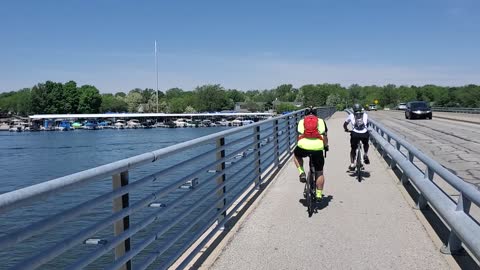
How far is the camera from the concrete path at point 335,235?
17.8ft

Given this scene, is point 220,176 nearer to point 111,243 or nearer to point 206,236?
point 206,236

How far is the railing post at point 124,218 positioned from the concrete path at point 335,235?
1606 millimetres

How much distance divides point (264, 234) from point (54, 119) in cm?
18733

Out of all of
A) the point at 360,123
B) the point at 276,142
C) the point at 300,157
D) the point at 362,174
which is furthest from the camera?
the point at 276,142

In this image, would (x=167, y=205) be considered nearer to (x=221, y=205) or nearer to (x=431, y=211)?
(x=221, y=205)

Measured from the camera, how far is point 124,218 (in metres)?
3.89

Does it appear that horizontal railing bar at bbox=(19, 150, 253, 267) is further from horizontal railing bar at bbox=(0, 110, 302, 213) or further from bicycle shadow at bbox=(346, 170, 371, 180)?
bicycle shadow at bbox=(346, 170, 371, 180)

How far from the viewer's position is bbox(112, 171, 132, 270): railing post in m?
3.78

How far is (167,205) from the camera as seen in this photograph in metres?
4.75

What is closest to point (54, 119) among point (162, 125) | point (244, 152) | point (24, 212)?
point (162, 125)

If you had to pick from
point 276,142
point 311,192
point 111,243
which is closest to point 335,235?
point 311,192

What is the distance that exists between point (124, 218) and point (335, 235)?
3382mm

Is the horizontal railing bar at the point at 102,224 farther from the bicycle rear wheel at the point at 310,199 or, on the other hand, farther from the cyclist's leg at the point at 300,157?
the cyclist's leg at the point at 300,157

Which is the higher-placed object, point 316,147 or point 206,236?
point 316,147
